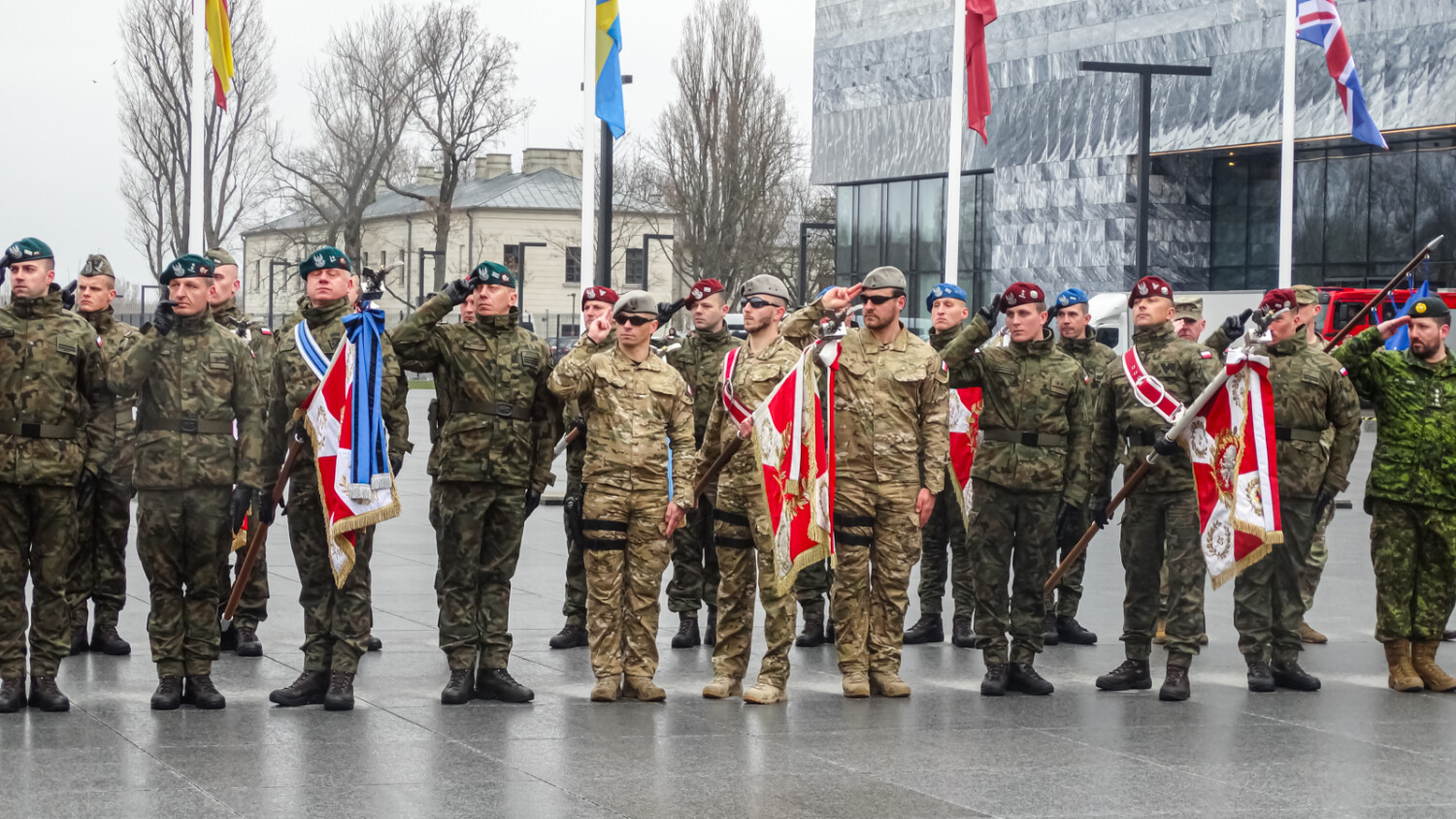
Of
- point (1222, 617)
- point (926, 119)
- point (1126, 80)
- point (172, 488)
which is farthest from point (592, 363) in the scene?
point (926, 119)

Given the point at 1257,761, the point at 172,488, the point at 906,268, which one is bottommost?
the point at 1257,761

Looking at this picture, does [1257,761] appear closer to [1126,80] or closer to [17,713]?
[17,713]

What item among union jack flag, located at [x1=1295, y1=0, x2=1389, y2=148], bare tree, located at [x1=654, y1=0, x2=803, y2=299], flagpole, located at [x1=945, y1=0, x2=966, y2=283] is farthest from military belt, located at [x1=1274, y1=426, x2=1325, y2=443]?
bare tree, located at [x1=654, y1=0, x2=803, y2=299]

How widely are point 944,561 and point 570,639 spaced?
2.53 m

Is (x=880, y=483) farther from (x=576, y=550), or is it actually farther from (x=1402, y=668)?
(x=1402, y=668)

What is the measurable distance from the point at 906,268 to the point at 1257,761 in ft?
169

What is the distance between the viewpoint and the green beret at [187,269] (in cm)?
835

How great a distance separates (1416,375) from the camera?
9766 millimetres

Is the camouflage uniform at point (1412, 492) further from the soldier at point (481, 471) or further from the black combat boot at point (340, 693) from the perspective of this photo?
the black combat boot at point (340, 693)

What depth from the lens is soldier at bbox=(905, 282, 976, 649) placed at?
10.6m

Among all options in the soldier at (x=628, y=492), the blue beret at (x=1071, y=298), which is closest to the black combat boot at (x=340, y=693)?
the soldier at (x=628, y=492)

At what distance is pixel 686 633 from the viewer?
35.1 feet

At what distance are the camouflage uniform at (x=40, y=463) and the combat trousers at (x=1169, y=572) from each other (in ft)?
17.1

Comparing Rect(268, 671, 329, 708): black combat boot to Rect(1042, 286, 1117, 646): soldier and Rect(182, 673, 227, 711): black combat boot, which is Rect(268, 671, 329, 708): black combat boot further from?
Rect(1042, 286, 1117, 646): soldier
